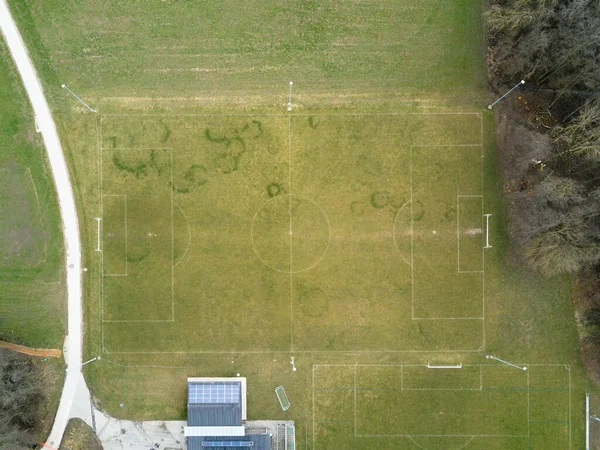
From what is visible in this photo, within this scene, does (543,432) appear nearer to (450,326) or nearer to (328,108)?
(450,326)

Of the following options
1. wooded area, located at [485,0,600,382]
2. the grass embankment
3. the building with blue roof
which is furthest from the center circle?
the grass embankment

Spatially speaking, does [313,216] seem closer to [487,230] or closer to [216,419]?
[487,230]

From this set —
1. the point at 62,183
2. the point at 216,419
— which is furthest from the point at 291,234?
the point at 62,183

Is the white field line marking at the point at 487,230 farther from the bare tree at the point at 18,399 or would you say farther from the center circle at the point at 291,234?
the bare tree at the point at 18,399

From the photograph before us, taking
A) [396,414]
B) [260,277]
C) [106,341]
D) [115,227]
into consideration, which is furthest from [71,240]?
[396,414]

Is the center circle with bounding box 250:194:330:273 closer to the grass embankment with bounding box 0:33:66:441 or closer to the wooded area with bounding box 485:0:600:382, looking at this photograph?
the wooded area with bounding box 485:0:600:382

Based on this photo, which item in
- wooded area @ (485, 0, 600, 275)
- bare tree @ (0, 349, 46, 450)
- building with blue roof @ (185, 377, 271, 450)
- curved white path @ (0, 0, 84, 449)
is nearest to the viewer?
wooded area @ (485, 0, 600, 275)

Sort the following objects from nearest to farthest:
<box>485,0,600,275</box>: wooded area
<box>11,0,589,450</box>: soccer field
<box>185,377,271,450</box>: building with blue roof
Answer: <box>485,0,600,275</box>: wooded area → <box>185,377,271,450</box>: building with blue roof → <box>11,0,589,450</box>: soccer field

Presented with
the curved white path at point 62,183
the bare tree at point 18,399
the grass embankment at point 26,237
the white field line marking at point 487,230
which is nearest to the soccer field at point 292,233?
the white field line marking at point 487,230
